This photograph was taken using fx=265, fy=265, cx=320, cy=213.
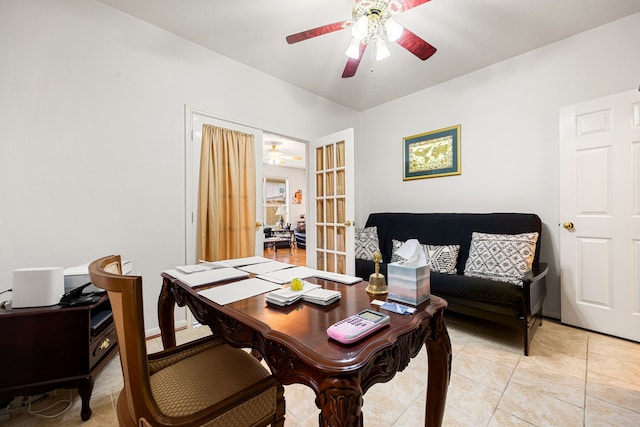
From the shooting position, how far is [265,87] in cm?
311

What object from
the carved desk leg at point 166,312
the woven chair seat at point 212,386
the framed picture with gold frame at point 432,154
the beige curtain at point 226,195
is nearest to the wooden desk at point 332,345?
the woven chair seat at point 212,386

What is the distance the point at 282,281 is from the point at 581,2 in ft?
10.1

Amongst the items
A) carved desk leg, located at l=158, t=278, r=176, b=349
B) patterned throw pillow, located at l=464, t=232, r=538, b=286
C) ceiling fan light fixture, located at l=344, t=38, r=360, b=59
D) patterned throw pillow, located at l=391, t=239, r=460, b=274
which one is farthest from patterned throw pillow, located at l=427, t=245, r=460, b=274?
carved desk leg, located at l=158, t=278, r=176, b=349

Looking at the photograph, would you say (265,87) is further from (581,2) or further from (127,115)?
(581,2)

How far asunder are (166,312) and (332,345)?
1170mm

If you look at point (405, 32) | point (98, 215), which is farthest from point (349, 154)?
point (98, 215)

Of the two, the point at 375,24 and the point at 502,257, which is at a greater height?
the point at 375,24

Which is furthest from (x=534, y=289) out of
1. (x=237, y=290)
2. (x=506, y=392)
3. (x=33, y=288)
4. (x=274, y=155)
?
(x=274, y=155)

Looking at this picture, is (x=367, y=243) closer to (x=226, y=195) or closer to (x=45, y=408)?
(x=226, y=195)

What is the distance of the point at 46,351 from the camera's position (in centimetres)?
134

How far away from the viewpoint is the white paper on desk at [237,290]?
1.02 m

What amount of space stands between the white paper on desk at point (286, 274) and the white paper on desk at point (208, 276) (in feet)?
0.40

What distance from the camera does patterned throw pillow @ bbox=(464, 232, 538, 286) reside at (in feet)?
7.38

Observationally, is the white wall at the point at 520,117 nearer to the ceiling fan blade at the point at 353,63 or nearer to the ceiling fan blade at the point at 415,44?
the ceiling fan blade at the point at 415,44
